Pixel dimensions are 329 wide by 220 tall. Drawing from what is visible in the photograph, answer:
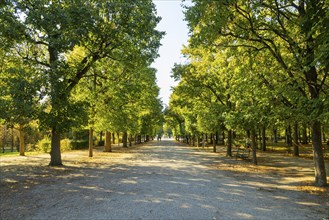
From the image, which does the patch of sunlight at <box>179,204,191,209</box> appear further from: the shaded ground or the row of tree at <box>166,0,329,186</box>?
the row of tree at <box>166,0,329,186</box>

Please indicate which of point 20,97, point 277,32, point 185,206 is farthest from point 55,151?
point 277,32

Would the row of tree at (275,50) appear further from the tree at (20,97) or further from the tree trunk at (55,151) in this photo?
the tree trunk at (55,151)

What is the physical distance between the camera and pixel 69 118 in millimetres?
14375

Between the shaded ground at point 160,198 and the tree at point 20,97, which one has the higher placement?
the tree at point 20,97

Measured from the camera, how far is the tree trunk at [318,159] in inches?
396

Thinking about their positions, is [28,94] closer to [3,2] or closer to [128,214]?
[3,2]

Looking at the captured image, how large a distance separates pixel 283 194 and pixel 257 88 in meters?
5.06

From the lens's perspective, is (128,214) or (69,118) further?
(69,118)

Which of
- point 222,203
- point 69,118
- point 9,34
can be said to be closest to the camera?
point 222,203

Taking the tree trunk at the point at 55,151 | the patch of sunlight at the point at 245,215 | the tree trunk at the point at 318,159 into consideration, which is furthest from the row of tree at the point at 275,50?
the tree trunk at the point at 55,151

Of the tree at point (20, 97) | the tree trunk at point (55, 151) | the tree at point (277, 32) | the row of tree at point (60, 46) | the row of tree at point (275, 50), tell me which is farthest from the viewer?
the tree trunk at point (55, 151)

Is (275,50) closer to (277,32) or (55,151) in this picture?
(277,32)

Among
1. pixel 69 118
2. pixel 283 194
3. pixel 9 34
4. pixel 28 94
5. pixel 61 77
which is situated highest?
pixel 9 34

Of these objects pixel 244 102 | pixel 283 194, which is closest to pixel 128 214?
pixel 283 194
